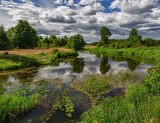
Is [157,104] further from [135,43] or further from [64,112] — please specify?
[135,43]

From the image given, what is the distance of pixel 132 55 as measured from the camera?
3034 inches

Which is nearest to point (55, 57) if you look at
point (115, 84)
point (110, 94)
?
point (115, 84)

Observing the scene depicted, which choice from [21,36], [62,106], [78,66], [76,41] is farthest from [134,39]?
[62,106]

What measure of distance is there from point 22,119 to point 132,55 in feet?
212

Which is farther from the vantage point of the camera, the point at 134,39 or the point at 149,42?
the point at 149,42

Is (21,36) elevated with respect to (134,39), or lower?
elevated

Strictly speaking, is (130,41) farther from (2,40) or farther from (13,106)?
(13,106)

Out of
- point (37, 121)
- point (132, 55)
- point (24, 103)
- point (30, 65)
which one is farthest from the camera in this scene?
point (132, 55)

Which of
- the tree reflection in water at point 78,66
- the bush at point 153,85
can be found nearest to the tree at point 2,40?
the tree reflection in water at point 78,66

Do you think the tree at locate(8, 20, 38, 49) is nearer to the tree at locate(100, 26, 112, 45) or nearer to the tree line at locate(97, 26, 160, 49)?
the tree line at locate(97, 26, 160, 49)

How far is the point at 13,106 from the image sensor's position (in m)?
16.7

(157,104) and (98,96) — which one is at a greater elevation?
(157,104)

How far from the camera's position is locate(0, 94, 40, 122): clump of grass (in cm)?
1577

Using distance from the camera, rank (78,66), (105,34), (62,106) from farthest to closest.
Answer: (105,34) → (78,66) → (62,106)
